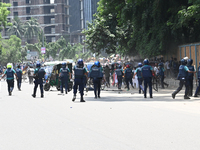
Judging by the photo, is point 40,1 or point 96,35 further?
point 40,1

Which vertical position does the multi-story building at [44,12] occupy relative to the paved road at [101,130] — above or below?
above

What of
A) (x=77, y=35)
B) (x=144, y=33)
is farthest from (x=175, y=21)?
(x=77, y=35)

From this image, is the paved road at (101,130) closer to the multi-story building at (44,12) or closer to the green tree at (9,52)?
the green tree at (9,52)

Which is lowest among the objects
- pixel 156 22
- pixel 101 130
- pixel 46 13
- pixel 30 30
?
pixel 101 130

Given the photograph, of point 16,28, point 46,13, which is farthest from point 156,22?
point 46,13

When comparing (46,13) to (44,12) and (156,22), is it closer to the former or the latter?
(44,12)

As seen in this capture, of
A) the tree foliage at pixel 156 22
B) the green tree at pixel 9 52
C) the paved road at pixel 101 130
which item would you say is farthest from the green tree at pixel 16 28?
the paved road at pixel 101 130

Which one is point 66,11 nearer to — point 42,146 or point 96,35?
point 96,35

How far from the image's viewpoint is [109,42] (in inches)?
1649

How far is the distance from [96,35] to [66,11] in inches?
3945

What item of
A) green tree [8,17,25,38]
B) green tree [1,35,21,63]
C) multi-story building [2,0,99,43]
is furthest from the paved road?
multi-story building [2,0,99,43]

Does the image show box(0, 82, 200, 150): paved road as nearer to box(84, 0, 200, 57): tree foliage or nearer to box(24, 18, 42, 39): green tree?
box(84, 0, 200, 57): tree foliage

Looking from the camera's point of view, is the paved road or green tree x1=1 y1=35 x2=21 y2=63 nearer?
the paved road

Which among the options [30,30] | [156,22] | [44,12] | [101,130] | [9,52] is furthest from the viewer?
[44,12]
